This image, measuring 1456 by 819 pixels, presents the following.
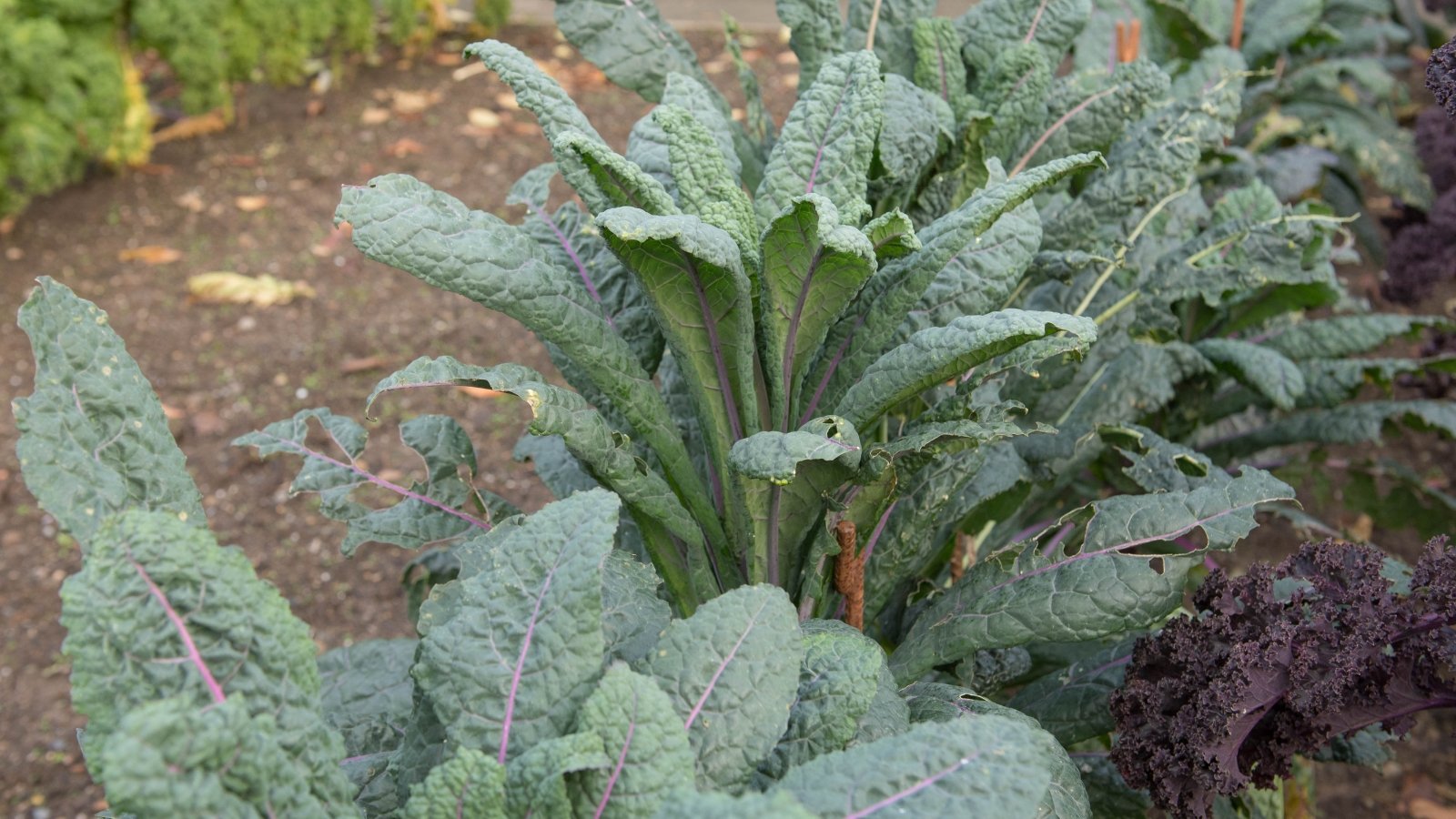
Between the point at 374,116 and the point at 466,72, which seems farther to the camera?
the point at 466,72

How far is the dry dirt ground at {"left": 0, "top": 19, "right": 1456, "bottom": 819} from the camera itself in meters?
3.19

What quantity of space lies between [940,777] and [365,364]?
346cm

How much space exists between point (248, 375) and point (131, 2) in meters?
1.90

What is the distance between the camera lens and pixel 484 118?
569 cm

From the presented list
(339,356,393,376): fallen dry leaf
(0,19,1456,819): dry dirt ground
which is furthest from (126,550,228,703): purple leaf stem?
(339,356,393,376): fallen dry leaf

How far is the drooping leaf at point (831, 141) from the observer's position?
1704mm

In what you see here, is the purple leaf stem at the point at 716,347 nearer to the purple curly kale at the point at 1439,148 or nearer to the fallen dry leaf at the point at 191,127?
the purple curly kale at the point at 1439,148

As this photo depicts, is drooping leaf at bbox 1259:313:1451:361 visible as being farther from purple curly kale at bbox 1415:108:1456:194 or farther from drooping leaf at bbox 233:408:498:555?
drooping leaf at bbox 233:408:498:555

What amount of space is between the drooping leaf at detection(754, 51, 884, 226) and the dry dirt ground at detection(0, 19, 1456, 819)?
6.88 feet

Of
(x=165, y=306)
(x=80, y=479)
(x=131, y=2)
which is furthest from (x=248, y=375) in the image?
(x=80, y=479)

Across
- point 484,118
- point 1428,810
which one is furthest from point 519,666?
point 484,118

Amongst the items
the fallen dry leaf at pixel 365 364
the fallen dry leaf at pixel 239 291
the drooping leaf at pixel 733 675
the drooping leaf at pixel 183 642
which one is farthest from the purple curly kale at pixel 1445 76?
the fallen dry leaf at pixel 239 291

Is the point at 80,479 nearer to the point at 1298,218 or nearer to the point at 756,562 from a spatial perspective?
the point at 756,562

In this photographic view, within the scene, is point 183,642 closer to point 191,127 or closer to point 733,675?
point 733,675
